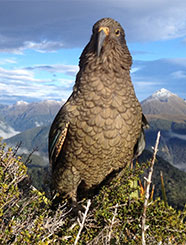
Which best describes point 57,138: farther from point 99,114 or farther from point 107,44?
point 107,44

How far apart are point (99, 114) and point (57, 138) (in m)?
1.07

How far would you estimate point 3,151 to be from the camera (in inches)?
171

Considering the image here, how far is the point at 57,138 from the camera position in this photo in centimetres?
537

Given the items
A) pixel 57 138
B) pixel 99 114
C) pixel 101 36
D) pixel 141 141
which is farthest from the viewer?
pixel 141 141

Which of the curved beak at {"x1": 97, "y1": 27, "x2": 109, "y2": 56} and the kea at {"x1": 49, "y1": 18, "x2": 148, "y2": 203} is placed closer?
the curved beak at {"x1": 97, "y1": 27, "x2": 109, "y2": 56}

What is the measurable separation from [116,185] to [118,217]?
1.84ft

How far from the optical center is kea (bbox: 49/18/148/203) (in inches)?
195

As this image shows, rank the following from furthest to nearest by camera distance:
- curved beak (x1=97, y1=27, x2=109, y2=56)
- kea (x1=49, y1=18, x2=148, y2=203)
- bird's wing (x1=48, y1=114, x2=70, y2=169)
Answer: bird's wing (x1=48, y1=114, x2=70, y2=169) < kea (x1=49, y1=18, x2=148, y2=203) < curved beak (x1=97, y1=27, x2=109, y2=56)

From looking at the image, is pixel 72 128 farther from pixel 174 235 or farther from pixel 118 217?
pixel 174 235

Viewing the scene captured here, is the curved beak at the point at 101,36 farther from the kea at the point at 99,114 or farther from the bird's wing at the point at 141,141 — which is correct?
the bird's wing at the point at 141,141

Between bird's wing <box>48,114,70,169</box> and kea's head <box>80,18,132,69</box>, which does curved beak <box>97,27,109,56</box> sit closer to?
kea's head <box>80,18,132,69</box>

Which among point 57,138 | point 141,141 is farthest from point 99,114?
point 141,141

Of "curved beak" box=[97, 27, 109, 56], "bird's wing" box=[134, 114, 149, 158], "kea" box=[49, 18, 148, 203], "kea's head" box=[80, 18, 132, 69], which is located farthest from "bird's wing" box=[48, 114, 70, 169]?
"bird's wing" box=[134, 114, 149, 158]

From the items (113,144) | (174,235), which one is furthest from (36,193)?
(174,235)
